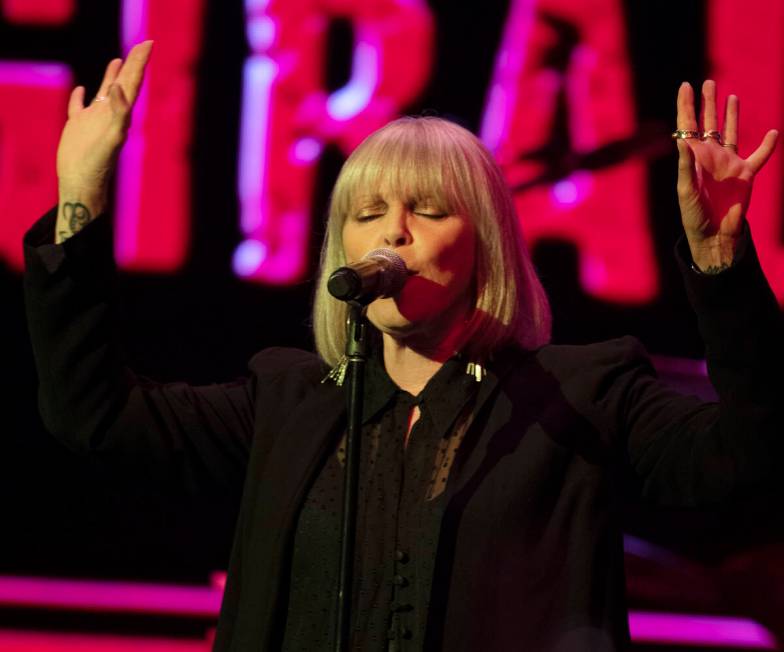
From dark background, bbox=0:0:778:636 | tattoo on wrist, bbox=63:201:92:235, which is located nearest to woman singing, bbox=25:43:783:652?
tattoo on wrist, bbox=63:201:92:235

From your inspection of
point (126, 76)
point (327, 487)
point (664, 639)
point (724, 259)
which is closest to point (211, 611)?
point (664, 639)

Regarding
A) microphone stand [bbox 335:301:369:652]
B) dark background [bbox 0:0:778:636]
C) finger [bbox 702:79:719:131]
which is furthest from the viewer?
dark background [bbox 0:0:778:636]

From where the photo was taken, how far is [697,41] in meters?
3.65

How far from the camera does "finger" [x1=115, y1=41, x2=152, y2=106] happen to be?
200 cm

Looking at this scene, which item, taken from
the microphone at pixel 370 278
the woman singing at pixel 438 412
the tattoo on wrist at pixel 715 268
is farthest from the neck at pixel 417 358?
the tattoo on wrist at pixel 715 268

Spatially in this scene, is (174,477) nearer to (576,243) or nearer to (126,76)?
(126,76)

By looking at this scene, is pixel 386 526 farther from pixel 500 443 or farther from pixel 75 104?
pixel 75 104

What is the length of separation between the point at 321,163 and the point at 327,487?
5.76 feet

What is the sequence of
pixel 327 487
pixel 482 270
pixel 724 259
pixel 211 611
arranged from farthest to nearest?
pixel 211 611 → pixel 482 270 → pixel 327 487 → pixel 724 259

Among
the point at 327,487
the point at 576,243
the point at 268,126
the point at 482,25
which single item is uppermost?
the point at 482,25

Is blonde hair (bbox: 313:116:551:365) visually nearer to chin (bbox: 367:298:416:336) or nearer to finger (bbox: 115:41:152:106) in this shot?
chin (bbox: 367:298:416:336)

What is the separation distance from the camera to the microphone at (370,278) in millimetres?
1646

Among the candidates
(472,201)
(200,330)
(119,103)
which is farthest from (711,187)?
(200,330)

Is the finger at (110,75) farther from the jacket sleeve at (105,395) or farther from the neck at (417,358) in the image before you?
the neck at (417,358)
